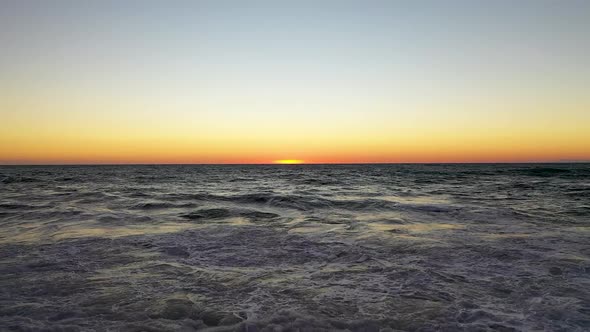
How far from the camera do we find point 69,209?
14.5 meters

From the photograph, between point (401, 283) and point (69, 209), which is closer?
point (401, 283)

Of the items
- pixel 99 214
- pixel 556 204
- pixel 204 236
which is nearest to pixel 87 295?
pixel 204 236

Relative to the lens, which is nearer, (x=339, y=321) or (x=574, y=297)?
(x=339, y=321)

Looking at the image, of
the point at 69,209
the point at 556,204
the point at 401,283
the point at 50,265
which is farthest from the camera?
the point at 556,204

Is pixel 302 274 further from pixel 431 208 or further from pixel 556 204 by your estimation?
pixel 556 204

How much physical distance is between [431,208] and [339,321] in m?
12.0

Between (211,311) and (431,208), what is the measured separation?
41.1ft

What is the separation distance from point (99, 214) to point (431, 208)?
13041mm

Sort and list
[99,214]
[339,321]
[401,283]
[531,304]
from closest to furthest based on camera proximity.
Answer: [339,321]
[531,304]
[401,283]
[99,214]

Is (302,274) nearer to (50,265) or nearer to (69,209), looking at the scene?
(50,265)

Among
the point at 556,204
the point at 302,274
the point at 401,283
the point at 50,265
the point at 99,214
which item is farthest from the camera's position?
the point at 556,204

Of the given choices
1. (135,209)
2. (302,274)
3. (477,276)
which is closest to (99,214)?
(135,209)

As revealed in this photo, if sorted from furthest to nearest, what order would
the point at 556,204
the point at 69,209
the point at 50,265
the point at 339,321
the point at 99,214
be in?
the point at 556,204, the point at 69,209, the point at 99,214, the point at 50,265, the point at 339,321

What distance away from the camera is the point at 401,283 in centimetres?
564
